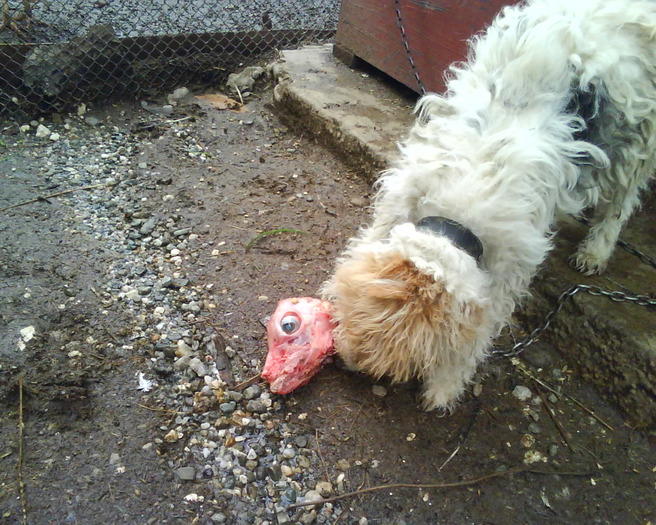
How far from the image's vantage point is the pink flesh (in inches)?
88.9

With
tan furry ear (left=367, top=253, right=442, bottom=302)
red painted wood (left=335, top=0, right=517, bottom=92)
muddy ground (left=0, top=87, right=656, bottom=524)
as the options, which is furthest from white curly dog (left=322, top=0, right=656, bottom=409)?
red painted wood (left=335, top=0, right=517, bottom=92)

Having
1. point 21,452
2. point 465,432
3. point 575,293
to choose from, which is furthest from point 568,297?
point 21,452

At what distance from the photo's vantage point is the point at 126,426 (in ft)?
6.95

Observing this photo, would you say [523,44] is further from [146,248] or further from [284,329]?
[146,248]

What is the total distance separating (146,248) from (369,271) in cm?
181

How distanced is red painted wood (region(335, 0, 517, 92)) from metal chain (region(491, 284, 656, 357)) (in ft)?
6.12

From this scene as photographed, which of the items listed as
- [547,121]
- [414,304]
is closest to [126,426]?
[414,304]

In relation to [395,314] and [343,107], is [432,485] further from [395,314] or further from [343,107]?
[343,107]

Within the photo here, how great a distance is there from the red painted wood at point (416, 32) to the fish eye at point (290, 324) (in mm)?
2386

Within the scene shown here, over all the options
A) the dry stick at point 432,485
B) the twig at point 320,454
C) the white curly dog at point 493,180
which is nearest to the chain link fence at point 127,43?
the white curly dog at point 493,180

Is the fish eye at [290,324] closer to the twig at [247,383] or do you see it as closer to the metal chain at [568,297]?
the twig at [247,383]

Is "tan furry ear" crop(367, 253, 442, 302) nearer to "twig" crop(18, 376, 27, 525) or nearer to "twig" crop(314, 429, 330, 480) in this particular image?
"twig" crop(314, 429, 330, 480)

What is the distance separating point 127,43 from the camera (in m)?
4.55

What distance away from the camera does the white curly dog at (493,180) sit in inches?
68.0
